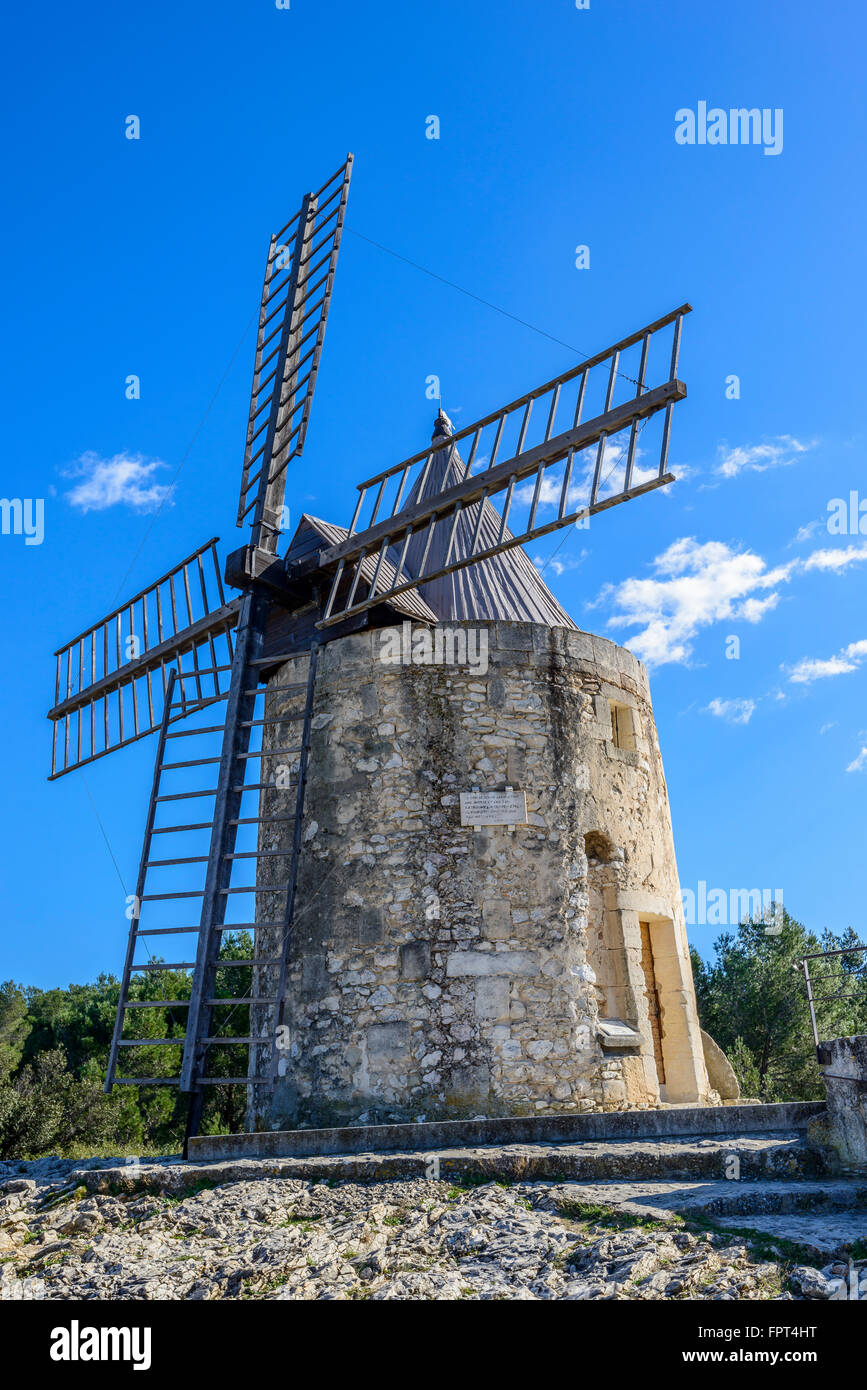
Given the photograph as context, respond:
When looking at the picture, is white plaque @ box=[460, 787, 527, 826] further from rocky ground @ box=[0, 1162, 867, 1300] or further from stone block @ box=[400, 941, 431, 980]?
rocky ground @ box=[0, 1162, 867, 1300]

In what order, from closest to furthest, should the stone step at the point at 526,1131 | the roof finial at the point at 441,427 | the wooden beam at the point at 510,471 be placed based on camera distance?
1. the stone step at the point at 526,1131
2. the wooden beam at the point at 510,471
3. the roof finial at the point at 441,427

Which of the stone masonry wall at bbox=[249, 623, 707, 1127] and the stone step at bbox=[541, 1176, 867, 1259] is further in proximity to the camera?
the stone masonry wall at bbox=[249, 623, 707, 1127]

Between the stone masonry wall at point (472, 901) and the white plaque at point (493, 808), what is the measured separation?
6 cm

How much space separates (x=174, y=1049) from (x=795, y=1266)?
18.5 metres

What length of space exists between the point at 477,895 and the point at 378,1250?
139 inches

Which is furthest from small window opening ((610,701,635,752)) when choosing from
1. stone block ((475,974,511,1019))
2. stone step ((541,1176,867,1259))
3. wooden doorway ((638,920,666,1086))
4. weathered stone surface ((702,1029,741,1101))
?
stone step ((541,1176,867,1259))

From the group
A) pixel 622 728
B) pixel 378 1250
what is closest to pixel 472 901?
pixel 622 728

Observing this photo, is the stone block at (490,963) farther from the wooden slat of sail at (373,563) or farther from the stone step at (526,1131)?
the wooden slat of sail at (373,563)

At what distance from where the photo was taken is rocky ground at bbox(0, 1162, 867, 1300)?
3451mm

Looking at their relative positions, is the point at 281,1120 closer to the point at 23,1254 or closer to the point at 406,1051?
the point at 406,1051

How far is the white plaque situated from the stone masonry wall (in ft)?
0.21

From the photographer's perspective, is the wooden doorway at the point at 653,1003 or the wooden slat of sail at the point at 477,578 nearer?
the wooden doorway at the point at 653,1003

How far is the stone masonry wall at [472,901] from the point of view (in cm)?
717

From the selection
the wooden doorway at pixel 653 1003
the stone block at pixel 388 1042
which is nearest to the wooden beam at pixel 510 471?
the stone block at pixel 388 1042
